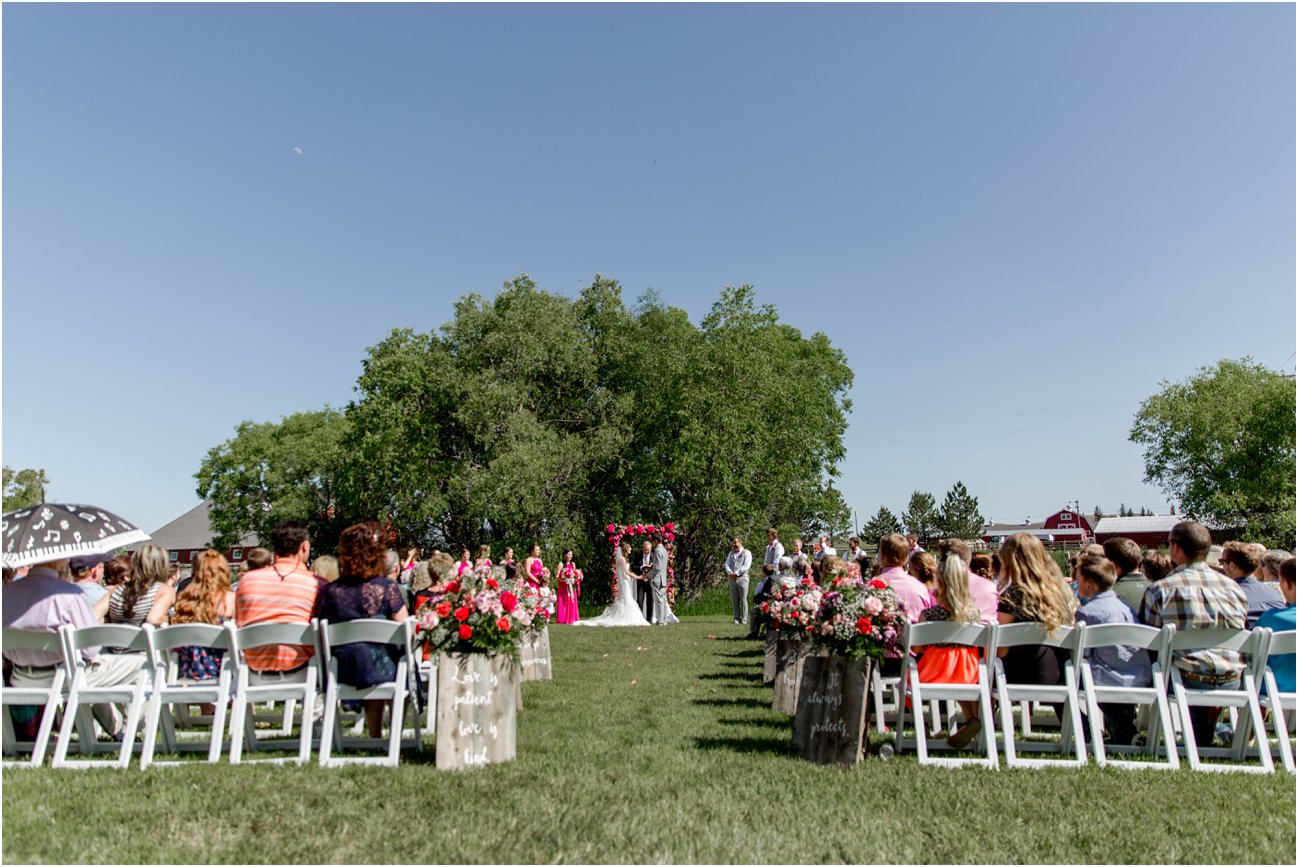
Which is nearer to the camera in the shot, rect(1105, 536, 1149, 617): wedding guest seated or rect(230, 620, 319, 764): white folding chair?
rect(230, 620, 319, 764): white folding chair

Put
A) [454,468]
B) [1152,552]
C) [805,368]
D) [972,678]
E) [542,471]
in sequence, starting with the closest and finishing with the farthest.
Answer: [972,678]
[1152,552]
[542,471]
[454,468]
[805,368]

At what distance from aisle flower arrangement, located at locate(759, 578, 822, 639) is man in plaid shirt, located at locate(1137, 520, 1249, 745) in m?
2.41

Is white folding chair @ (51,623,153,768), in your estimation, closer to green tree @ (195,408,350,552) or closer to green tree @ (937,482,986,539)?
green tree @ (195,408,350,552)

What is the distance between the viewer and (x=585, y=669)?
1165 centimetres

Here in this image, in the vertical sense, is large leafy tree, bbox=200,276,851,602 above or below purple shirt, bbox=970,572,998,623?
above

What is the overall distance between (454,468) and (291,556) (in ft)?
82.6

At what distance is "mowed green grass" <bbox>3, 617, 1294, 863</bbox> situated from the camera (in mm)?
4062

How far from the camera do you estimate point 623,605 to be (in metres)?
22.1

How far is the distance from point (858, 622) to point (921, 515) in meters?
101

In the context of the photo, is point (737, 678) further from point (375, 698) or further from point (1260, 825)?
point (1260, 825)

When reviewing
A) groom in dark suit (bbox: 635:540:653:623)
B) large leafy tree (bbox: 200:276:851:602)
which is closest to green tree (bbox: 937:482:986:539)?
large leafy tree (bbox: 200:276:851:602)

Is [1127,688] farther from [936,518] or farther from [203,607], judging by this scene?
[936,518]

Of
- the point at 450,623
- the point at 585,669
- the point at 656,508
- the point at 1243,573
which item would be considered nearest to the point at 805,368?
the point at 656,508

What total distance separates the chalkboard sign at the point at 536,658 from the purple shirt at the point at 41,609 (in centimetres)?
449
